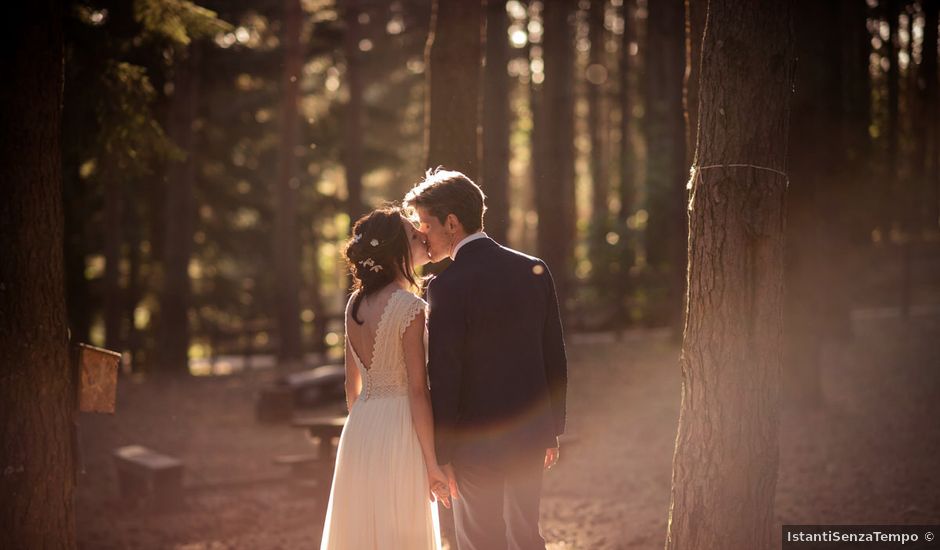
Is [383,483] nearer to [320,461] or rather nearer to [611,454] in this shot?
[320,461]

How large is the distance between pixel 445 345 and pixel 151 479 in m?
6.30

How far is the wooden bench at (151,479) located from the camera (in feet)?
32.0

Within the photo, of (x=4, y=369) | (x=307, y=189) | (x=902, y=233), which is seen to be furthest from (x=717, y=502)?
(x=902, y=233)

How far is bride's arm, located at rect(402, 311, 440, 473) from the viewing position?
4.82 metres

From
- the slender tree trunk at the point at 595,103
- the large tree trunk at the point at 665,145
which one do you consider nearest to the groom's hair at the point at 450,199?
the large tree trunk at the point at 665,145

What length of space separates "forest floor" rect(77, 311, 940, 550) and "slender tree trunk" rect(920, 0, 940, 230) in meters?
13.8

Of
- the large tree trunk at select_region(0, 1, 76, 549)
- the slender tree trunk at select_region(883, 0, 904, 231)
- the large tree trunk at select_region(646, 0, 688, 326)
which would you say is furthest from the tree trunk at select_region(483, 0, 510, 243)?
the slender tree trunk at select_region(883, 0, 904, 231)

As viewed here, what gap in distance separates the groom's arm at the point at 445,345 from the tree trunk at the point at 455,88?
3498mm

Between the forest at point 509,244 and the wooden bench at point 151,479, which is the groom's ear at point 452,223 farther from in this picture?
the wooden bench at point 151,479

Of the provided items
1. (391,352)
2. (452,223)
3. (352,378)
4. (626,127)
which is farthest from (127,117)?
(626,127)

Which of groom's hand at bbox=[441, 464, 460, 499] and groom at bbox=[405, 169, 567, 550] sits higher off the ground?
groom at bbox=[405, 169, 567, 550]

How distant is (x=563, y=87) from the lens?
60.7ft

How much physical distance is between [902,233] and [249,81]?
25159mm

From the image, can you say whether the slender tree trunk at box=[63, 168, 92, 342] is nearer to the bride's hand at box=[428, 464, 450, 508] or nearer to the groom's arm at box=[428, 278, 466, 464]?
the bride's hand at box=[428, 464, 450, 508]
